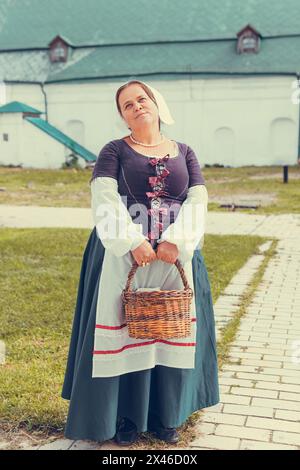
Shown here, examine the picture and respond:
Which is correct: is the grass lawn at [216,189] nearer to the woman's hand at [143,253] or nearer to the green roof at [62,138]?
the green roof at [62,138]

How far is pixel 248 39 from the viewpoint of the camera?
29531 mm

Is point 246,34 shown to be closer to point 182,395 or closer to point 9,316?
point 9,316

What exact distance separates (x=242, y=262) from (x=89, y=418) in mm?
5257

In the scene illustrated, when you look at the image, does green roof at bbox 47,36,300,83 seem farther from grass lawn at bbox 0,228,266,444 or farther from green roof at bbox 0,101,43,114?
grass lawn at bbox 0,228,266,444

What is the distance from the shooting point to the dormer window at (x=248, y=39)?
96.2ft

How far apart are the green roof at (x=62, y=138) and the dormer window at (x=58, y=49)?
3.92 m

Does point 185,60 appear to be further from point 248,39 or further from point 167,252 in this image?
point 167,252

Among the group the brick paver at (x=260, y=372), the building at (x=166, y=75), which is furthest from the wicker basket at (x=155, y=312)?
the building at (x=166, y=75)

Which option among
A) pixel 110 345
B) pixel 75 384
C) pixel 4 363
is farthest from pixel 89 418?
pixel 4 363

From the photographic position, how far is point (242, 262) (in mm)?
7977

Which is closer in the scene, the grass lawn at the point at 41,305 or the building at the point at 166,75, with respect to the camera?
the grass lawn at the point at 41,305

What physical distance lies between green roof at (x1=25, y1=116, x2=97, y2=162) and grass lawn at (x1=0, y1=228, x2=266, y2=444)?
19.4 meters

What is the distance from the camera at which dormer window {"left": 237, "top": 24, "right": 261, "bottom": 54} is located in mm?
29328

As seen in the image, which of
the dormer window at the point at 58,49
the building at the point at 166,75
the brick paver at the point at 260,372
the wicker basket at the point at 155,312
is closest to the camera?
the wicker basket at the point at 155,312
